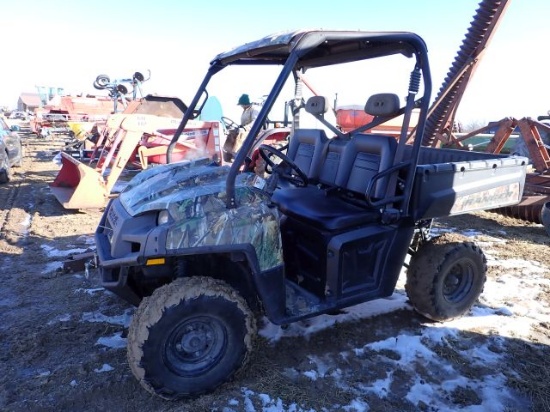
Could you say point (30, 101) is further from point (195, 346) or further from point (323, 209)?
point (195, 346)

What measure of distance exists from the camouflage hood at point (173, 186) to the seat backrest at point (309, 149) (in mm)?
973

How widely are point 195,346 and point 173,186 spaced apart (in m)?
0.98

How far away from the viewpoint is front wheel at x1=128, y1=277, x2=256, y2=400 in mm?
2312

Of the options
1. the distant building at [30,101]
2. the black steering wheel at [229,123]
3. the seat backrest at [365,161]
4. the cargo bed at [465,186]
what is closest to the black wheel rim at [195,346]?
the seat backrest at [365,161]

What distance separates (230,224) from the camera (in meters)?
2.39

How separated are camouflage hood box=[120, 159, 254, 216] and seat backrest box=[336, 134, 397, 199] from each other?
88 cm

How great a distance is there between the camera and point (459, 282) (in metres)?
3.55

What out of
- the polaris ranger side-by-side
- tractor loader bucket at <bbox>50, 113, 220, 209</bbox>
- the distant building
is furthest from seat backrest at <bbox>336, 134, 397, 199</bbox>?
the distant building

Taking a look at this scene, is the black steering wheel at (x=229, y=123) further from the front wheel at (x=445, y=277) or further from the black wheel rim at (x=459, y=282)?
the black wheel rim at (x=459, y=282)

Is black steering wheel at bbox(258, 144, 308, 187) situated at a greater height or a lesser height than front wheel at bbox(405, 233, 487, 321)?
greater

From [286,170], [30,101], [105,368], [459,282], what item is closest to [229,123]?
[286,170]

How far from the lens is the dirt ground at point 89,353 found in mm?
2488

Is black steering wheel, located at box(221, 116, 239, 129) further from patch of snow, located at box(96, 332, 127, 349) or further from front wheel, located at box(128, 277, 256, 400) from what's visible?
front wheel, located at box(128, 277, 256, 400)

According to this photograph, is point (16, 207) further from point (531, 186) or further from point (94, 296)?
point (531, 186)
